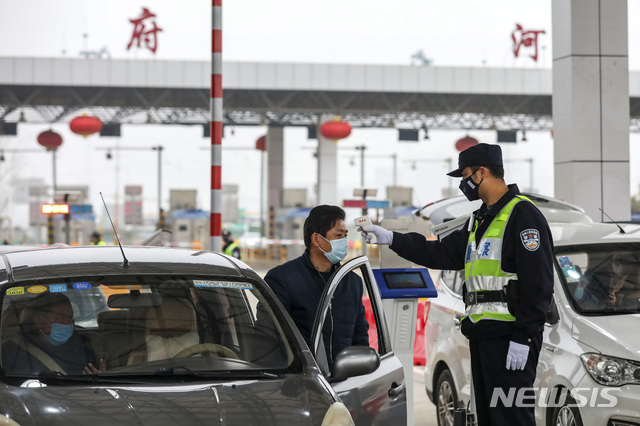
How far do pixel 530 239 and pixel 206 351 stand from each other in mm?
1740

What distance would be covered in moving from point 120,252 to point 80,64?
98.1 ft

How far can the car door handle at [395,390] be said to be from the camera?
194 inches

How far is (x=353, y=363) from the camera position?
437cm

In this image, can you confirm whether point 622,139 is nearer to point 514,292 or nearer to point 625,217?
point 625,217

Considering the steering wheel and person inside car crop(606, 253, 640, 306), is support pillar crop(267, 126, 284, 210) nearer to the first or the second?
person inside car crop(606, 253, 640, 306)

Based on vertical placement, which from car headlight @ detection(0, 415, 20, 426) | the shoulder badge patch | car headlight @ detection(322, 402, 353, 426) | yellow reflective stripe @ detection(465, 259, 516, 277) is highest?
the shoulder badge patch

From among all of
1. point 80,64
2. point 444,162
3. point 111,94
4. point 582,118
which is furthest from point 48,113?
point 444,162

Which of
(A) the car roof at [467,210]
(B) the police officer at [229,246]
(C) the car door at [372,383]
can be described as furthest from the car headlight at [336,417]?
(B) the police officer at [229,246]

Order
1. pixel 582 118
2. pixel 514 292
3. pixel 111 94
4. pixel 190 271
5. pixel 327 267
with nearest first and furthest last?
pixel 190 271, pixel 514 292, pixel 327 267, pixel 582 118, pixel 111 94

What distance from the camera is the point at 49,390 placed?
12.8 ft

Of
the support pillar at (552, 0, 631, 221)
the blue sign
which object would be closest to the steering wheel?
the blue sign

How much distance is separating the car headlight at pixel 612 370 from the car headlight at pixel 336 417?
2.33 meters

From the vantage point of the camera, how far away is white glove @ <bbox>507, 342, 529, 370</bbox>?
512cm

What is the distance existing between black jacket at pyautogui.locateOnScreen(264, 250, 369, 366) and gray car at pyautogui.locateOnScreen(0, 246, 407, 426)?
0.20 metres
